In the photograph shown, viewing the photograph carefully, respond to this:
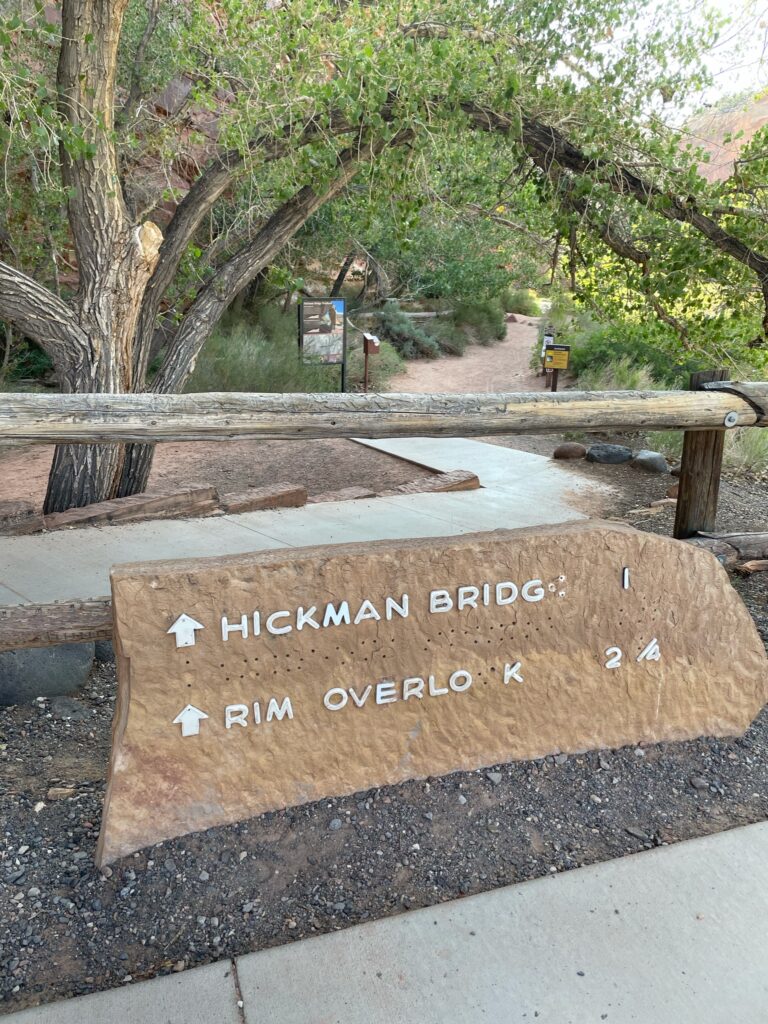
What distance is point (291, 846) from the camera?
287 centimetres

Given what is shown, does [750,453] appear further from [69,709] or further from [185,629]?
[185,629]

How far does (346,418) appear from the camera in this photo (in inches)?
151

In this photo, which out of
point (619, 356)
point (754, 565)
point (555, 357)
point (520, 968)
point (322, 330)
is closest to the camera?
point (520, 968)

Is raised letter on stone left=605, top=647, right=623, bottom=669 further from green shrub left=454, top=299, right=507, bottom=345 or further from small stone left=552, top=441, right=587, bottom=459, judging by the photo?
green shrub left=454, top=299, right=507, bottom=345

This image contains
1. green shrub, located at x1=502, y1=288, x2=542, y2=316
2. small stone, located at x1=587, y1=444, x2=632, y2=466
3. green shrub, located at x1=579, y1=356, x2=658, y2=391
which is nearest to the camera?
small stone, located at x1=587, y1=444, x2=632, y2=466

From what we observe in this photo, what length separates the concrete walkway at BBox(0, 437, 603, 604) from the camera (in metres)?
5.02

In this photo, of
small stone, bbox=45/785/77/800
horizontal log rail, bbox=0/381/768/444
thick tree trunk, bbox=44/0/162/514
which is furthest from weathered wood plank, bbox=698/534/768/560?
thick tree trunk, bbox=44/0/162/514

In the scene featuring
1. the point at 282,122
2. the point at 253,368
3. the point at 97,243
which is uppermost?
the point at 282,122

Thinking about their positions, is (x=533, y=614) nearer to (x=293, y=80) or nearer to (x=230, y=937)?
(x=230, y=937)

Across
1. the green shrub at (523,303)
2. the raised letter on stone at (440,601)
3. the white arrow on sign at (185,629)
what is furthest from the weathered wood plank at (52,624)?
the green shrub at (523,303)

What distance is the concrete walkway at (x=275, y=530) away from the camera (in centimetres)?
502

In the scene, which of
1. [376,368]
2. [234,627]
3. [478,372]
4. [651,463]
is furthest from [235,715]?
[478,372]

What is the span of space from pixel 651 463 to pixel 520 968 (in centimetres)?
775

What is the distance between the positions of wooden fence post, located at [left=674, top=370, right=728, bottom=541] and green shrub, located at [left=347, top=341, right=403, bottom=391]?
11.1 metres
